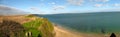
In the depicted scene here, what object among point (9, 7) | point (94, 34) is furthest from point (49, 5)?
point (94, 34)

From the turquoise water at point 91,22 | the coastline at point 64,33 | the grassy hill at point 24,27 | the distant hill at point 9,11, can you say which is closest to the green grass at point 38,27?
the grassy hill at point 24,27

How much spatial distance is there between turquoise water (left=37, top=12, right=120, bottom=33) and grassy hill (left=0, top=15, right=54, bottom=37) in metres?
2.04

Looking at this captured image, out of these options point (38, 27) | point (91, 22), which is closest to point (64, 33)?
point (91, 22)

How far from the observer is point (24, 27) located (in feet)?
18.6

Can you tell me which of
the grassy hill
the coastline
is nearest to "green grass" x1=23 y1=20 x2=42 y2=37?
the grassy hill

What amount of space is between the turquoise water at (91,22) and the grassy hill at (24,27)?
80.5 inches

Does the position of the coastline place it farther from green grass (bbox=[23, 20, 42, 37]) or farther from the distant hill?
green grass (bbox=[23, 20, 42, 37])

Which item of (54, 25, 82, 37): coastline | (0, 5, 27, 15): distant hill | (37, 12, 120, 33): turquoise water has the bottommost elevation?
(54, 25, 82, 37): coastline

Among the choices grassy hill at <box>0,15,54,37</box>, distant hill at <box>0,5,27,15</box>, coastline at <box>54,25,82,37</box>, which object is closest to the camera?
grassy hill at <box>0,15,54,37</box>

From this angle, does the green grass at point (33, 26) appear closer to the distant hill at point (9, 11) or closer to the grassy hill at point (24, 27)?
the grassy hill at point (24, 27)

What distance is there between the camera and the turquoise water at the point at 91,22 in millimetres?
8789

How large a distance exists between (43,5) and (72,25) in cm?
203

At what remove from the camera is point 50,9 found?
7945 millimetres

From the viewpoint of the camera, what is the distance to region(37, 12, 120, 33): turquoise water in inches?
346
